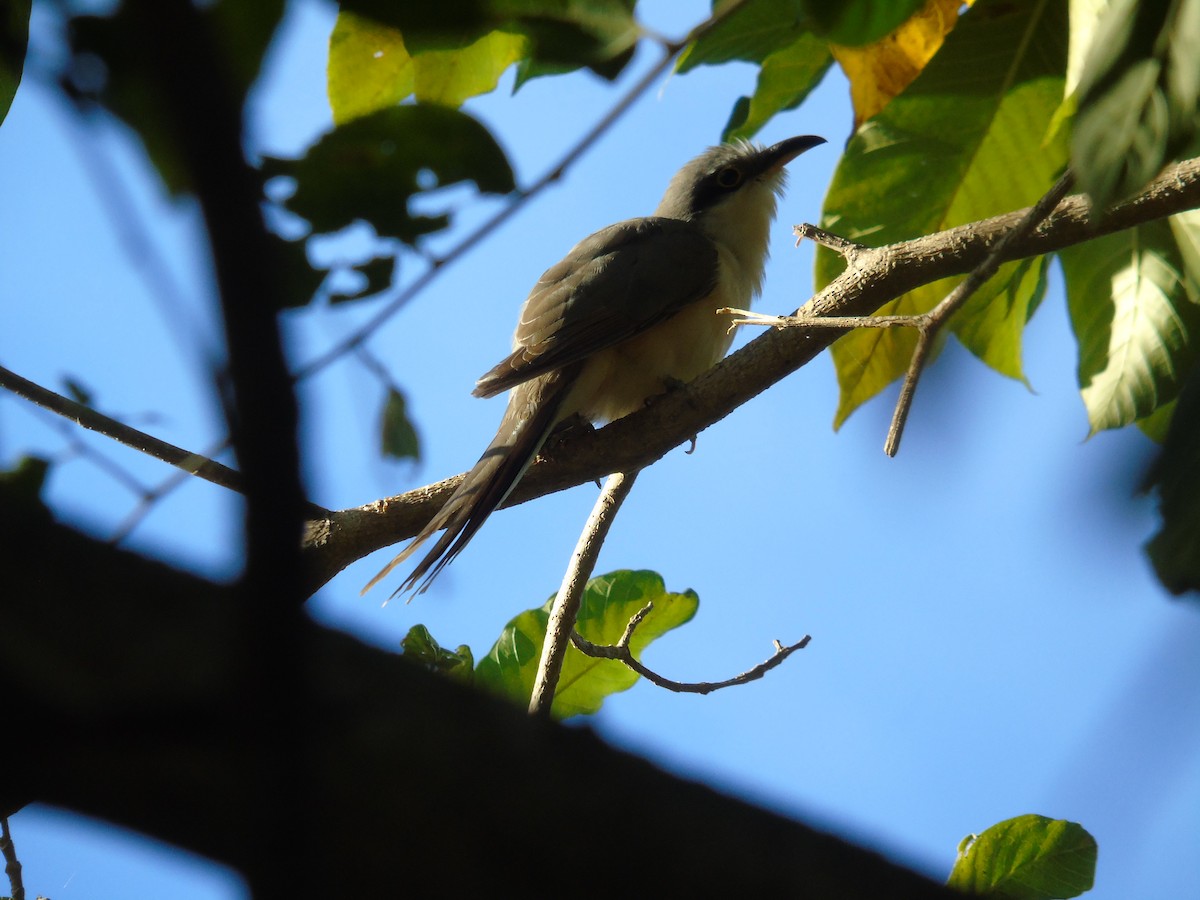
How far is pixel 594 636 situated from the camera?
4.62 metres

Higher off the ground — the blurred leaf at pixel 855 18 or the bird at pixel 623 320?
the bird at pixel 623 320

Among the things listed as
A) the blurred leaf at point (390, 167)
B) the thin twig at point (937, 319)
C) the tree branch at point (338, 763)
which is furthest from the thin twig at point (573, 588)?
the tree branch at point (338, 763)

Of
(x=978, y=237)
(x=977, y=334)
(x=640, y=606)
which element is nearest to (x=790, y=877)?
(x=978, y=237)

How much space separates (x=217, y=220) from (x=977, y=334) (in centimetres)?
350

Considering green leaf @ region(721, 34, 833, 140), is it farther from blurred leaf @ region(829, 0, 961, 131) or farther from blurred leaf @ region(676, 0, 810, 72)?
blurred leaf @ region(829, 0, 961, 131)

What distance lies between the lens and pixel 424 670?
42.3 inches

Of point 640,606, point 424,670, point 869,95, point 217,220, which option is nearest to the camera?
point 217,220

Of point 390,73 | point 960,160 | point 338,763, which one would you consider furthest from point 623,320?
point 338,763

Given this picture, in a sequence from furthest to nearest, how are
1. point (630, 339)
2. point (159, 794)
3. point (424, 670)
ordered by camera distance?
1. point (630, 339)
2. point (424, 670)
3. point (159, 794)

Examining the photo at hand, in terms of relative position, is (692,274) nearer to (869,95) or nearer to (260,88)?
(869,95)

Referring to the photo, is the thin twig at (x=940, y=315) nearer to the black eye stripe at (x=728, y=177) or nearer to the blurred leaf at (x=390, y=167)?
the blurred leaf at (x=390, y=167)

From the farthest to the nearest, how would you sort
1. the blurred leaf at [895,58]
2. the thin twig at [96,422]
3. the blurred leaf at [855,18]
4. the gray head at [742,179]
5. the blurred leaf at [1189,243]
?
the gray head at [742,179] < the blurred leaf at [895,58] < the blurred leaf at [1189,243] < the thin twig at [96,422] < the blurred leaf at [855,18]

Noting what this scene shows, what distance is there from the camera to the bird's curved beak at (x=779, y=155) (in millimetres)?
6379

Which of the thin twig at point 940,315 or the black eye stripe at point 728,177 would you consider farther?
the black eye stripe at point 728,177
